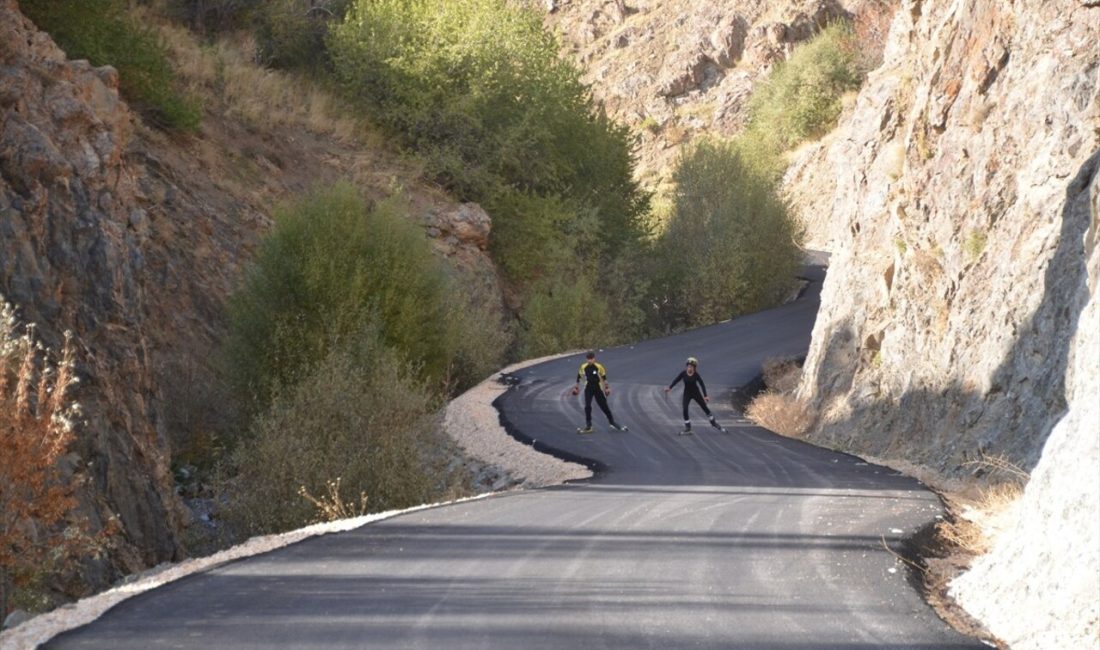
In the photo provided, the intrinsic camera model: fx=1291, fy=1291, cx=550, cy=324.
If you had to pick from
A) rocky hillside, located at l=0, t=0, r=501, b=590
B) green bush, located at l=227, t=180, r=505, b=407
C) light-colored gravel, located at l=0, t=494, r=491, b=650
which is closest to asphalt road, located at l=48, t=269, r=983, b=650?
light-colored gravel, located at l=0, t=494, r=491, b=650

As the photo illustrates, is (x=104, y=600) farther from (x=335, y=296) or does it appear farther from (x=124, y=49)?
(x=124, y=49)

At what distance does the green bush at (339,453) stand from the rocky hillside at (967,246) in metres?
7.88

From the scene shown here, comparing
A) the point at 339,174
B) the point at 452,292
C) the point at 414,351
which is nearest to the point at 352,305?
the point at 414,351

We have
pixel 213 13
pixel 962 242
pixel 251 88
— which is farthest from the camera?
pixel 213 13

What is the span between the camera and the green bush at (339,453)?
893 inches

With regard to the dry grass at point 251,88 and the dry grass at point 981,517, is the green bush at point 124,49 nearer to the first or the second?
the dry grass at point 251,88

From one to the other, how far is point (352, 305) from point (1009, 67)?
16550 millimetres

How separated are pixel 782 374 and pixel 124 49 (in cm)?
2237

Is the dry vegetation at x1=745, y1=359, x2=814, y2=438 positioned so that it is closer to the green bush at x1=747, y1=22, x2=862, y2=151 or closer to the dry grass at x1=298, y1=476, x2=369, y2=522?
the dry grass at x1=298, y1=476, x2=369, y2=522

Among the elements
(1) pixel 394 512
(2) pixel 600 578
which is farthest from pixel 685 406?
(2) pixel 600 578

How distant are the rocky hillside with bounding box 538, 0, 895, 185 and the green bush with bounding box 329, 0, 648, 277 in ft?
124

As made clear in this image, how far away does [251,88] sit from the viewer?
4828 centimetres

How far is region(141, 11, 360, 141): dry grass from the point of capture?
4662 cm

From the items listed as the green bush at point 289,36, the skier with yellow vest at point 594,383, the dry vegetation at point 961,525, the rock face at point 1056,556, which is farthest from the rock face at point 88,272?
the green bush at point 289,36
